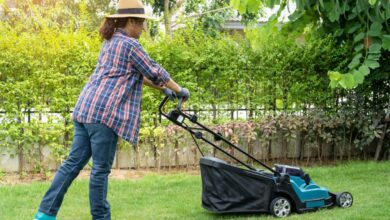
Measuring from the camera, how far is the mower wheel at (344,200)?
4.87 metres

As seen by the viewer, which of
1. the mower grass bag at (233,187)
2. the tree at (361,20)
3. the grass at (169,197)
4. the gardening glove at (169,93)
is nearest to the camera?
the tree at (361,20)

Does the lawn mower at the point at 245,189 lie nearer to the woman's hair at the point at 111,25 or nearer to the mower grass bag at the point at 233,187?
the mower grass bag at the point at 233,187

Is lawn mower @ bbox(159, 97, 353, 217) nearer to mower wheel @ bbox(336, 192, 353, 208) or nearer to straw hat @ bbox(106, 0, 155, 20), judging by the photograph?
mower wheel @ bbox(336, 192, 353, 208)

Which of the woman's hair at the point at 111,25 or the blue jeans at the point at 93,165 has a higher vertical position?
the woman's hair at the point at 111,25

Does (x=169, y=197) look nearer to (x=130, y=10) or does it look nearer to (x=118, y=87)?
(x=118, y=87)

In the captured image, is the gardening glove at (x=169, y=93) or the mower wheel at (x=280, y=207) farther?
the mower wheel at (x=280, y=207)

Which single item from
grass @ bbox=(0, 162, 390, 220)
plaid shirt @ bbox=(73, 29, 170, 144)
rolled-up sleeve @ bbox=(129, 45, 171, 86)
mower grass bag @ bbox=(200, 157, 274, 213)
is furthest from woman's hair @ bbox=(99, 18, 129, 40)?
grass @ bbox=(0, 162, 390, 220)

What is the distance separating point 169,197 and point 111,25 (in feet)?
6.85

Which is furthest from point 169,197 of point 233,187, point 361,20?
point 361,20

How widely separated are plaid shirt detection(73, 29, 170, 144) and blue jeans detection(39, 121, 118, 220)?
8 cm

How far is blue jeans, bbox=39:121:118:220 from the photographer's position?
12.4 feet

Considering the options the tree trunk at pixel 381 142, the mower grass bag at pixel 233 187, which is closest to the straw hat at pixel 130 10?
the mower grass bag at pixel 233 187

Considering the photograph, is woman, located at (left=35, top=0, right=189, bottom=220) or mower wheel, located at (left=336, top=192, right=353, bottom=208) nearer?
woman, located at (left=35, top=0, right=189, bottom=220)

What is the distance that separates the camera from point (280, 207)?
4.54 metres
